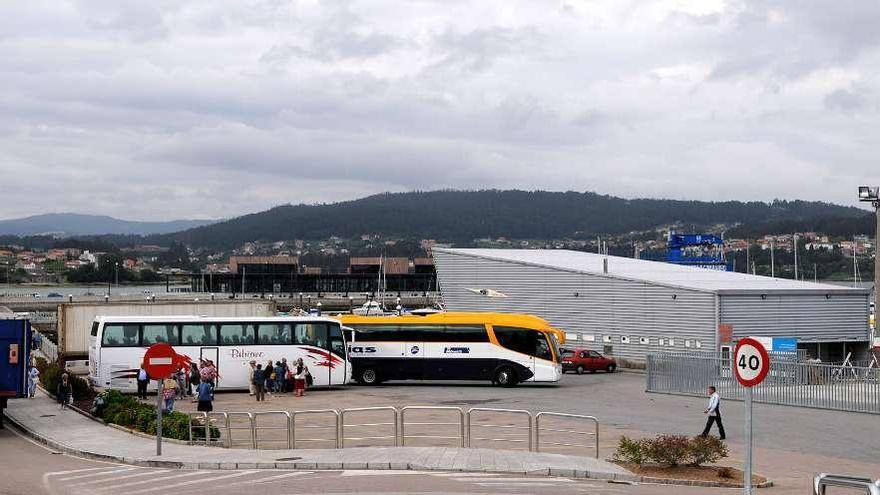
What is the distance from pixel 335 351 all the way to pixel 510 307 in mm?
22999

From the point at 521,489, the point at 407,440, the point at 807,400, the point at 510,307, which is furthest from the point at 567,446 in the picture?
the point at 510,307

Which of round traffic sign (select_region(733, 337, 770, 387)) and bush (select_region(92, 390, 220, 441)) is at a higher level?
round traffic sign (select_region(733, 337, 770, 387))

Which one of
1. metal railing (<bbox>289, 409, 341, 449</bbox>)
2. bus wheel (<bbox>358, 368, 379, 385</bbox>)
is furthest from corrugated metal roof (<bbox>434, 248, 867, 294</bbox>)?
metal railing (<bbox>289, 409, 341, 449</bbox>)

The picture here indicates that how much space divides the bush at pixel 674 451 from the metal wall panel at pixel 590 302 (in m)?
30.1

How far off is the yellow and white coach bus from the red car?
813 cm

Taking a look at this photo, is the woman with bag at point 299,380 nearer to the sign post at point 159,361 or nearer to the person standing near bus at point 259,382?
the person standing near bus at point 259,382

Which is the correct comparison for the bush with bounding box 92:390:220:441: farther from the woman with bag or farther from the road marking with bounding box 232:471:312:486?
the woman with bag

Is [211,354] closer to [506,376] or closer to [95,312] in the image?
[506,376]

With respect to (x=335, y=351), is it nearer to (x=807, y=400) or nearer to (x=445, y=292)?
(x=807, y=400)

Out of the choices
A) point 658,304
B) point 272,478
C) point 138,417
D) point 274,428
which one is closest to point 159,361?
point 272,478

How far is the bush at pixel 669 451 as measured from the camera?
2102cm

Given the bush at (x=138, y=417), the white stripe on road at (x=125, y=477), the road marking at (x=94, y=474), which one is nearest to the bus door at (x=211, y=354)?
the bush at (x=138, y=417)

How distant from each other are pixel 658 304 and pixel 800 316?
6749 mm

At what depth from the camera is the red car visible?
170ft
